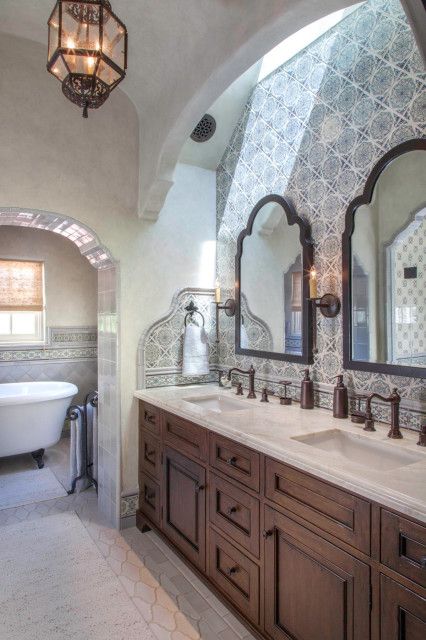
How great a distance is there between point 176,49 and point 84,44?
1085 millimetres

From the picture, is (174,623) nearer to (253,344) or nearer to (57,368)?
(253,344)

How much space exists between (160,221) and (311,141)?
117 centimetres

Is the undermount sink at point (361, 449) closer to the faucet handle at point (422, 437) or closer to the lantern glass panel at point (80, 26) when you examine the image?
the faucet handle at point (422, 437)

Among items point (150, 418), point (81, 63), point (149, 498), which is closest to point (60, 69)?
point (81, 63)

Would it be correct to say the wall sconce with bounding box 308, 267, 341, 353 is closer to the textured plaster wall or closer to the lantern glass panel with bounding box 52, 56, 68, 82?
the textured plaster wall

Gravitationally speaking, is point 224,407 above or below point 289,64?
below

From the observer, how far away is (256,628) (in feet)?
5.94

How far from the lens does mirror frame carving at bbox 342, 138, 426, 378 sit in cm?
184

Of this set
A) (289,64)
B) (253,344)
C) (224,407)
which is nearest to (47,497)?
(224,407)

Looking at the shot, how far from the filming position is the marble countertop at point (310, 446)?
1261 mm

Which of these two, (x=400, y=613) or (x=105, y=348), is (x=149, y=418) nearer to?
(x=105, y=348)

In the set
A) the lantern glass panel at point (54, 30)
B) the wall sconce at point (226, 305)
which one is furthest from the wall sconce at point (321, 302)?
the lantern glass panel at point (54, 30)

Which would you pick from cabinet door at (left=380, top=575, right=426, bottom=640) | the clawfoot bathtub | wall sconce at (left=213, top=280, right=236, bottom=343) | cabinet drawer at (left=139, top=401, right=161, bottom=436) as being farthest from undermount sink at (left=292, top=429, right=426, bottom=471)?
the clawfoot bathtub

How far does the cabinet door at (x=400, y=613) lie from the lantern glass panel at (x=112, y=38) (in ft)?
6.03
